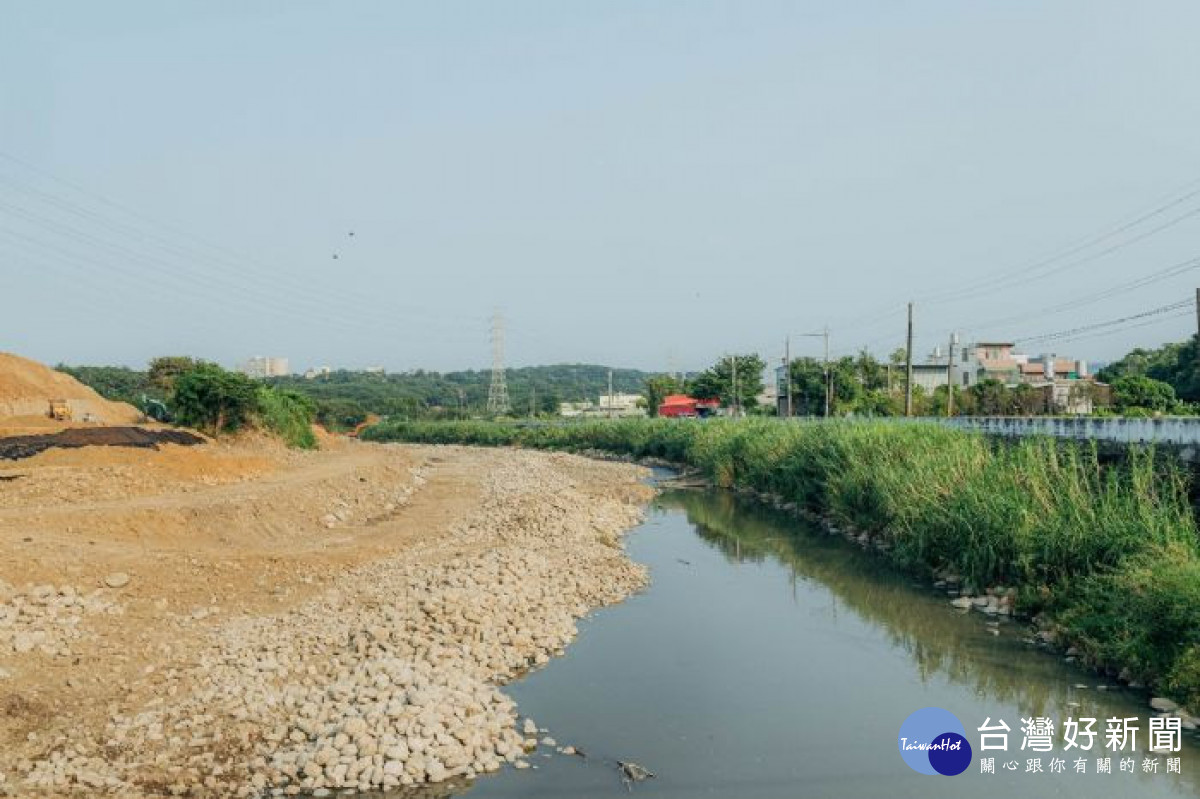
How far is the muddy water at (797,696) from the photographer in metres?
8.36

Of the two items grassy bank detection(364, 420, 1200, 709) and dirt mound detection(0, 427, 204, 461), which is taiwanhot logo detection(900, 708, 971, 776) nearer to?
grassy bank detection(364, 420, 1200, 709)

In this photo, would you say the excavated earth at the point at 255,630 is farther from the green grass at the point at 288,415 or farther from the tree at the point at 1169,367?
the tree at the point at 1169,367

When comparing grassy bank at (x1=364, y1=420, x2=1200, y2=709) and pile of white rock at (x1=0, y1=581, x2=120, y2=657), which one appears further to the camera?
grassy bank at (x1=364, y1=420, x2=1200, y2=709)

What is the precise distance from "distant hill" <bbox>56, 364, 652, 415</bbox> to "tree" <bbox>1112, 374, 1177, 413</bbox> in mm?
46184

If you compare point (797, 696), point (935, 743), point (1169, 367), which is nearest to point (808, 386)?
point (1169, 367)

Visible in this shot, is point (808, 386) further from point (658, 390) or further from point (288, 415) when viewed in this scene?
point (288, 415)

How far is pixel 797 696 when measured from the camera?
1073 cm

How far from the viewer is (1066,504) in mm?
13875

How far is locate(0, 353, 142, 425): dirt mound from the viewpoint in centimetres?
3091

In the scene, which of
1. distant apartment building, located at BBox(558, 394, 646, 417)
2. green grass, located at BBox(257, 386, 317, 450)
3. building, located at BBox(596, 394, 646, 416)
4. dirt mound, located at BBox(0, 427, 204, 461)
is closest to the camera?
dirt mound, located at BBox(0, 427, 204, 461)

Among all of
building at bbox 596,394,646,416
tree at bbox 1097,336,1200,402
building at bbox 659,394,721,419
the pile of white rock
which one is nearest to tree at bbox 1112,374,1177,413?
tree at bbox 1097,336,1200,402

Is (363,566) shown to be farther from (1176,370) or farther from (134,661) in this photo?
(1176,370)

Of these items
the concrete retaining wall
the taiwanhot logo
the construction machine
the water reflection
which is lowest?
the taiwanhot logo

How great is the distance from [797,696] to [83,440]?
65.7ft
